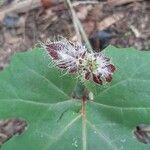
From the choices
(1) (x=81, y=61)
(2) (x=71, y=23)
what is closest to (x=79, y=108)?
(1) (x=81, y=61)

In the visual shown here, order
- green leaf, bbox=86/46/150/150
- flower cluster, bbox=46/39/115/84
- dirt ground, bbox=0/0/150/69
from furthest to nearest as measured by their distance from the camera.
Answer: dirt ground, bbox=0/0/150/69 → green leaf, bbox=86/46/150/150 → flower cluster, bbox=46/39/115/84

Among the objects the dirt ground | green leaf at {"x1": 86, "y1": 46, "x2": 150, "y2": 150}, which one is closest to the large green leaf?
green leaf at {"x1": 86, "y1": 46, "x2": 150, "y2": 150}

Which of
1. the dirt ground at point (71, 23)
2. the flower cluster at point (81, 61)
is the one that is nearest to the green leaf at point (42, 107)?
the flower cluster at point (81, 61)

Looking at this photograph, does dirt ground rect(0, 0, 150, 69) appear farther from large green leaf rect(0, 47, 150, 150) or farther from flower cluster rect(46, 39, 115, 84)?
flower cluster rect(46, 39, 115, 84)

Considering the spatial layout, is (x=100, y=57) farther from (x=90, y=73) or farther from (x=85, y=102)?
(x=85, y=102)

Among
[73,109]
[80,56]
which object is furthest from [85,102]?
[80,56]

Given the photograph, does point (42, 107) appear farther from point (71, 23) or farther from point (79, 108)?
point (71, 23)

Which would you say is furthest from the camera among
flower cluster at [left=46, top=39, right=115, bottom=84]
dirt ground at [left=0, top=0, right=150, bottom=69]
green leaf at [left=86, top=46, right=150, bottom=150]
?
dirt ground at [left=0, top=0, right=150, bottom=69]
